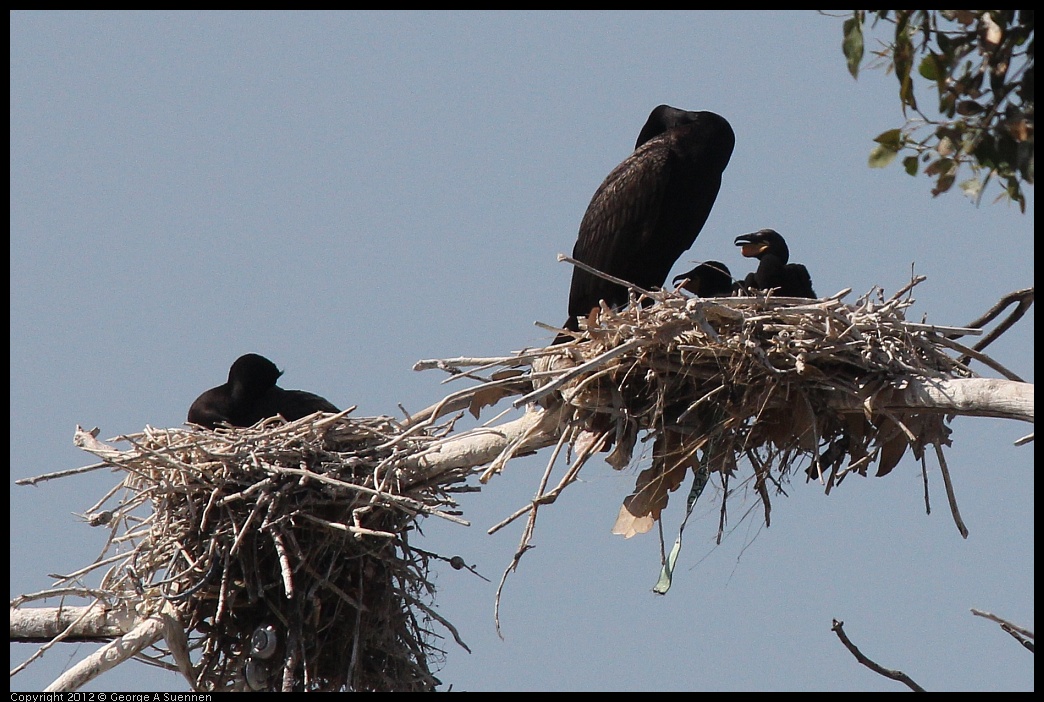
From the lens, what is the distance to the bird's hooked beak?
8281 mm

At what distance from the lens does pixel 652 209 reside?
8938 mm

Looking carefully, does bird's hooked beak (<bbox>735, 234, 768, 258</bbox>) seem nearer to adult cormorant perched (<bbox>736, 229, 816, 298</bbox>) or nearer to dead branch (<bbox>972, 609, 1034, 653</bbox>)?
adult cormorant perched (<bbox>736, 229, 816, 298</bbox>)

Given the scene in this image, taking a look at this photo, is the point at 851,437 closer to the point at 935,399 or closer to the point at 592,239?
the point at 935,399

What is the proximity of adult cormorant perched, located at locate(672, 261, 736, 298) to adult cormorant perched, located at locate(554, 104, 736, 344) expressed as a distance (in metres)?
0.81

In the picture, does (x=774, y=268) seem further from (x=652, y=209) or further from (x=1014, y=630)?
(x=1014, y=630)

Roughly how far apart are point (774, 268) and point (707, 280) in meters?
0.40

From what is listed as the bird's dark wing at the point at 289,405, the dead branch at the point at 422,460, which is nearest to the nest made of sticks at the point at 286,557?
the dead branch at the point at 422,460

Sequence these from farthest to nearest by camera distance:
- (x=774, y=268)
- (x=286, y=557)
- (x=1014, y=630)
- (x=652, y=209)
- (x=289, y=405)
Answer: (x=289, y=405) → (x=652, y=209) → (x=774, y=268) → (x=286, y=557) → (x=1014, y=630)

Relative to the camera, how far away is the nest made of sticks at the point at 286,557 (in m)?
7.07

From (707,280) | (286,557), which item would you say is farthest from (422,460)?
(707,280)

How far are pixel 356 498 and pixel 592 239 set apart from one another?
109 inches

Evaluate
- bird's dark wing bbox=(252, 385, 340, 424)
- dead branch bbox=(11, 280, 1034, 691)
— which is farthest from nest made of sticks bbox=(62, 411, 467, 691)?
bird's dark wing bbox=(252, 385, 340, 424)
